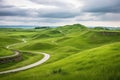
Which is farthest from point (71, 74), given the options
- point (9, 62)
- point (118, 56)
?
point (9, 62)

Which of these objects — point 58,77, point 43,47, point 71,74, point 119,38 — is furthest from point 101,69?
point 119,38

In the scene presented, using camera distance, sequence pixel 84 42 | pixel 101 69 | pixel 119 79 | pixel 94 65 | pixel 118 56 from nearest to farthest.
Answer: pixel 119 79 < pixel 101 69 < pixel 94 65 < pixel 118 56 < pixel 84 42

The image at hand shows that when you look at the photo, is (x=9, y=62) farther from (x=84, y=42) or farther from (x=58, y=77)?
(x=84, y=42)

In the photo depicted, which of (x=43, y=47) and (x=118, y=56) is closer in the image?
(x=118, y=56)

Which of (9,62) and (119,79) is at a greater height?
(119,79)

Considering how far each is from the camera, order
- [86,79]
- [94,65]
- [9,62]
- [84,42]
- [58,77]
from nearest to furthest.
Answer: [86,79], [58,77], [94,65], [9,62], [84,42]

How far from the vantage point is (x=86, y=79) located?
111ft

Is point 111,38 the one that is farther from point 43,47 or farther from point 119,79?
point 119,79

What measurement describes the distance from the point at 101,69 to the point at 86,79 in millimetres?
6684

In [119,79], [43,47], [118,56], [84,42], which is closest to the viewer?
[119,79]

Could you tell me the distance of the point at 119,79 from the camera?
31.1m

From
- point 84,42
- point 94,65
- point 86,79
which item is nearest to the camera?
point 86,79

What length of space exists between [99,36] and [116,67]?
129054 mm

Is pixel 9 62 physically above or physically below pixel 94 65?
below
